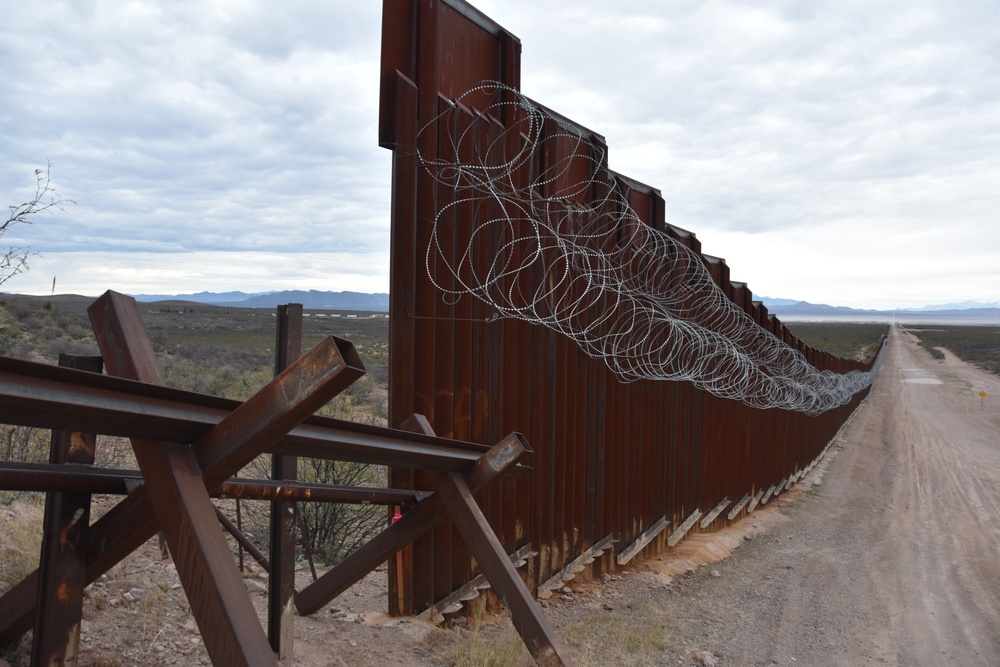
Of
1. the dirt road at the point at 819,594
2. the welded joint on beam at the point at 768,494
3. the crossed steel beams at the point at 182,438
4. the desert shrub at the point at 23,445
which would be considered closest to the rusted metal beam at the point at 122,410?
the crossed steel beams at the point at 182,438

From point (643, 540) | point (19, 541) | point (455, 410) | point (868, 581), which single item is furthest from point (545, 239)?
point (868, 581)

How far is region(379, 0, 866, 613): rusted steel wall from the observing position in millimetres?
4719

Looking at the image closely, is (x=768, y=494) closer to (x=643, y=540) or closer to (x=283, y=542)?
(x=643, y=540)

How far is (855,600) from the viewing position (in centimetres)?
699

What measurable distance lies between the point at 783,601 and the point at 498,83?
4.83m

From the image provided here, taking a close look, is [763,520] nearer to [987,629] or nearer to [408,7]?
[987,629]

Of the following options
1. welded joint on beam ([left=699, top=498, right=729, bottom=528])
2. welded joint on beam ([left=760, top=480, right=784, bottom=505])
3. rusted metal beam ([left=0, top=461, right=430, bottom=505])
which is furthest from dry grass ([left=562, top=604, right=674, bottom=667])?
welded joint on beam ([left=760, top=480, right=784, bottom=505])

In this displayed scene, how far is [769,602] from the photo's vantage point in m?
6.74

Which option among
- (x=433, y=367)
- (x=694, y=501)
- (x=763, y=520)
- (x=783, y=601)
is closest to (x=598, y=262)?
(x=433, y=367)

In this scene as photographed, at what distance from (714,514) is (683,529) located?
1.36m

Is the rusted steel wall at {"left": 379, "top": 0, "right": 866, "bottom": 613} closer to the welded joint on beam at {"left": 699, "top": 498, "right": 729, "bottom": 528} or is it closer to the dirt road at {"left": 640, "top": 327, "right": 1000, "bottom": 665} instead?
the dirt road at {"left": 640, "top": 327, "right": 1000, "bottom": 665}

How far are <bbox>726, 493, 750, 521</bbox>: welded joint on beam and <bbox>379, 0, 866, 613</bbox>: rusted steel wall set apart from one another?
107 inches

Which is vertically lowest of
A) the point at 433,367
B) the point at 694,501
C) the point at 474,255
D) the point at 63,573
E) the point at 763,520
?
the point at 763,520

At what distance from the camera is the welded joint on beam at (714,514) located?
9.80 meters
